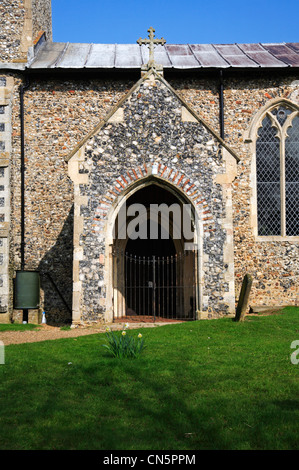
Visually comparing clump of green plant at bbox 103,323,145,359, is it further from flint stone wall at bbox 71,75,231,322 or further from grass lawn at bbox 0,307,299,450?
flint stone wall at bbox 71,75,231,322

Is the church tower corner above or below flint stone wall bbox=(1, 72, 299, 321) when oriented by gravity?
above

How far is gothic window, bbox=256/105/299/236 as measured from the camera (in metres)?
14.0

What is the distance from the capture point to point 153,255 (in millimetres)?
14734

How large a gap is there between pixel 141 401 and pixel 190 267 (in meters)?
7.69

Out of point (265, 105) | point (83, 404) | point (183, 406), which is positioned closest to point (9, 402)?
point (83, 404)

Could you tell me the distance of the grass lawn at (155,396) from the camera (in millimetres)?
3887

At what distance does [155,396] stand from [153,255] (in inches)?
382

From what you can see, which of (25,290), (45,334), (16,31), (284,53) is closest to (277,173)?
(284,53)

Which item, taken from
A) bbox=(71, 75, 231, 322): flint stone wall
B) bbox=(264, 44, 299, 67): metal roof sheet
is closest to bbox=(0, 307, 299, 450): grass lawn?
bbox=(71, 75, 231, 322): flint stone wall

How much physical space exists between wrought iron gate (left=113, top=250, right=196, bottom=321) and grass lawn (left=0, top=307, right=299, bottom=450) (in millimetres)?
4370

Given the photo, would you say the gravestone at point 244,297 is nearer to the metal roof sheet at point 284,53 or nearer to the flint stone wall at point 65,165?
the flint stone wall at point 65,165

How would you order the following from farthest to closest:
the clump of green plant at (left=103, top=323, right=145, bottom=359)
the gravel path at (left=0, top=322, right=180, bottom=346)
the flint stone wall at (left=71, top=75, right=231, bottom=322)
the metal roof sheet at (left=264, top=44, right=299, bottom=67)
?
1. the metal roof sheet at (left=264, top=44, right=299, bottom=67)
2. the flint stone wall at (left=71, top=75, right=231, bottom=322)
3. the gravel path at (left=0, top=322, right=180, bottom=346)
4. the clump of green plant at (left=103, top=323, right=145, bottom=359)

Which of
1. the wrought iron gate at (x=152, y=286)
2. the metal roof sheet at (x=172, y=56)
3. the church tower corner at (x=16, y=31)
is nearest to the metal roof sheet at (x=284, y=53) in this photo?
the metal roof sheet at (x=172, y=56)

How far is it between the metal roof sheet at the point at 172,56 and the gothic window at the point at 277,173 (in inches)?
70.1
